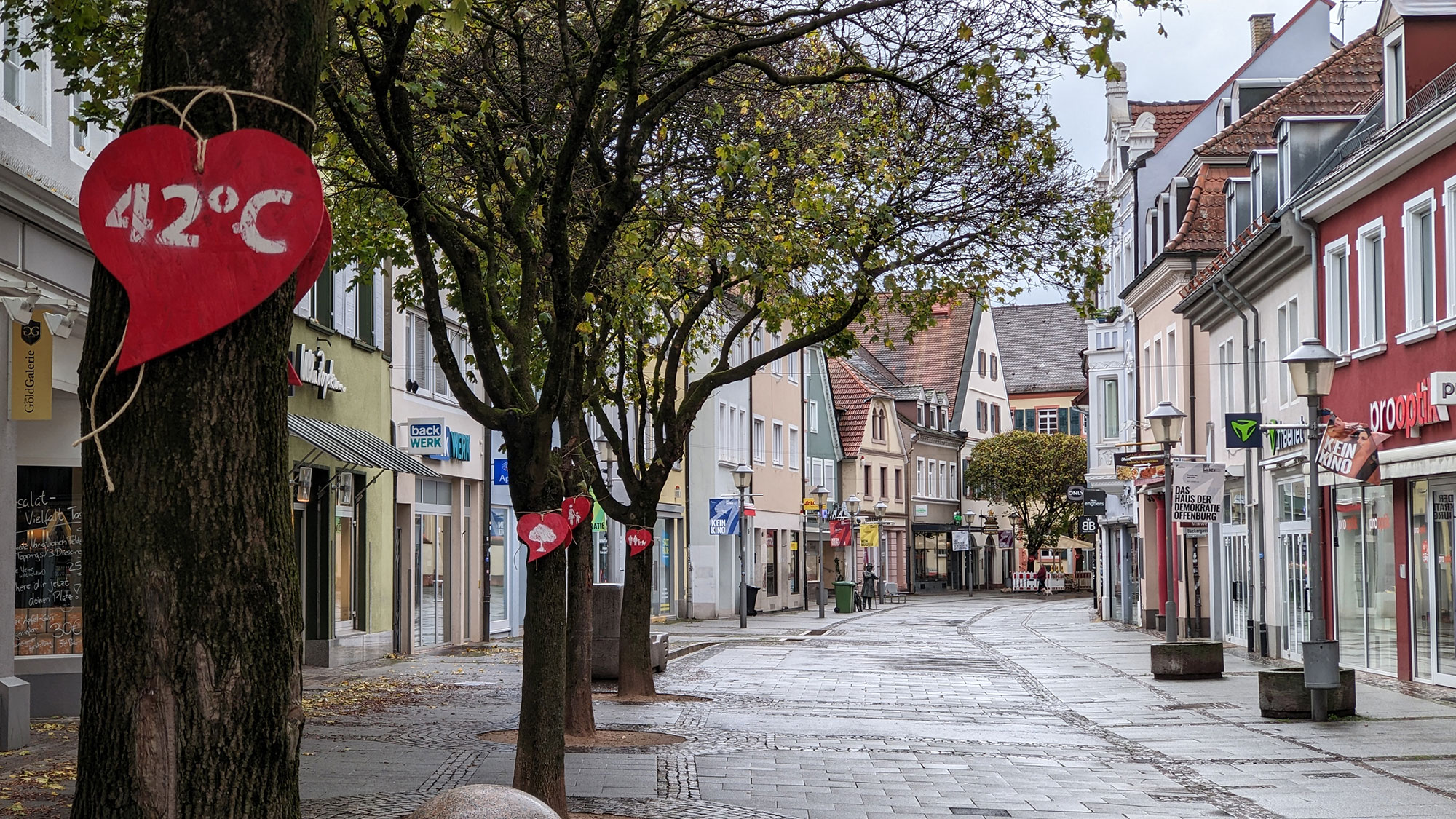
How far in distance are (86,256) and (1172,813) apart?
11107 mm

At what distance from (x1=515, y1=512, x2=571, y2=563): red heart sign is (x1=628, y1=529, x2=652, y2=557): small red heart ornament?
25.6 feet

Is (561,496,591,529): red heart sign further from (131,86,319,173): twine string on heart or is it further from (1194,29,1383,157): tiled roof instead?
(1194,29,1383,157): tiled roof

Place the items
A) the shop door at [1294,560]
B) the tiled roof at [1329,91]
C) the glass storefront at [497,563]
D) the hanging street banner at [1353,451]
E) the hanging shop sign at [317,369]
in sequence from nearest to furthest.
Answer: the hanging street banner at [1353,451] < the hanging shop sign at [317,369] < the shop door at [1294,560] < the tiled roof at [1329,91] < the glass storefront at [497,563]

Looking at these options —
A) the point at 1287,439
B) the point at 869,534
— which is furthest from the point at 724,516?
the point at 869,534

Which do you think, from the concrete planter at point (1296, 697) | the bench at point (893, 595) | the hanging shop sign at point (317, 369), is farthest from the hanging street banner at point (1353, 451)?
the bench at point (893, 595)

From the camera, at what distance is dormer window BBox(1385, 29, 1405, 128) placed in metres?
21.0

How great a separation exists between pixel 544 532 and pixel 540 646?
69 cm

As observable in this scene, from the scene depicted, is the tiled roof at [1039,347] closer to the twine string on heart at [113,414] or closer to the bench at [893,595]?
the bench at [893,595]

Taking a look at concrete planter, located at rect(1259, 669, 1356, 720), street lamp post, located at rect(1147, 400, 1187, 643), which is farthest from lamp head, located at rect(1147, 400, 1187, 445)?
concrete planter, located at rect(1259, 669, 1356, 720)

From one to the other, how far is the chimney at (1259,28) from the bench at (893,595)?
99.8 ft

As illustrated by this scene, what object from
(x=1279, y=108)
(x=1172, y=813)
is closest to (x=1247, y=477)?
(x=1279, y=108)

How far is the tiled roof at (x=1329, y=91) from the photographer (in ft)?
98.6

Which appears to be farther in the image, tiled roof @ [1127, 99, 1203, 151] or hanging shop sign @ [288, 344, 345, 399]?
tiled roof @ [1127, 99, 1203, 151]

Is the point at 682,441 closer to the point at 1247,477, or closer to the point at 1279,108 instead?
the point at 1247,477
